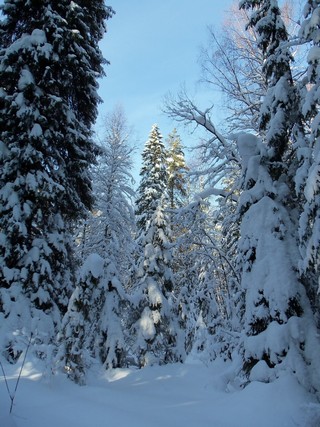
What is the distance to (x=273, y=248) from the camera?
605 cm

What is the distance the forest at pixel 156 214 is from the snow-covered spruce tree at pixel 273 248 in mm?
23

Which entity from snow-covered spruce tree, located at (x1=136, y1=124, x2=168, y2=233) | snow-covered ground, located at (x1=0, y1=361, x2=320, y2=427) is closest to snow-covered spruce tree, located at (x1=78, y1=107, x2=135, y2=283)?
snow-covered spruce tree, located at (x1=136, y1=124, x2=168, y2=233)

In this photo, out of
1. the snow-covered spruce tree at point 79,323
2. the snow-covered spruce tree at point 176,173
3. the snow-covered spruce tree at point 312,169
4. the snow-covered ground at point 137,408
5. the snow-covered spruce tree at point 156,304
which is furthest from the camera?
the snow-covered spruce tree at point 176,173

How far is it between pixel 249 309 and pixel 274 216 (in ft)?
5.48

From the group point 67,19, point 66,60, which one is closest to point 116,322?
point 66,60

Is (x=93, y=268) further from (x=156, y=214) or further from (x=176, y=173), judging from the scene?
(x=176, y=173)

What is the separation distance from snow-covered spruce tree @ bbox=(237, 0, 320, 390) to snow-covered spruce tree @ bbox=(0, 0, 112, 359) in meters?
4.20

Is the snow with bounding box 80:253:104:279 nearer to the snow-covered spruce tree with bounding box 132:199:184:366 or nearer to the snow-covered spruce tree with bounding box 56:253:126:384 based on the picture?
the snow-covered spruce tree with bounding box 56:253:126:384

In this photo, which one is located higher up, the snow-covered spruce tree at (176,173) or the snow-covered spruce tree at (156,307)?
the snow-covered spruce tree at (176,173)

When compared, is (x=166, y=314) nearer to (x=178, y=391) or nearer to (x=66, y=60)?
(x=178, y=391)

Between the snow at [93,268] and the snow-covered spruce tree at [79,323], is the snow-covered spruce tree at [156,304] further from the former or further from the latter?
the snow at [93,268]

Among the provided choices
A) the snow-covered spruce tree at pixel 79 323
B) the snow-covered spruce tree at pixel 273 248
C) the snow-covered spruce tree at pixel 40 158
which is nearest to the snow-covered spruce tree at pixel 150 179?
the snow-covered spruce tree at pixel 40 158

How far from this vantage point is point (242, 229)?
21.4 ft

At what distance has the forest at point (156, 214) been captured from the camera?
18.3 feet
